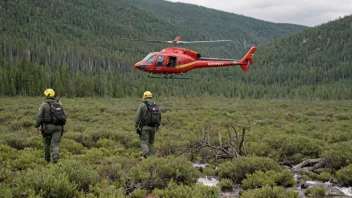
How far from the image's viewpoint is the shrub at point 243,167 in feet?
31.7

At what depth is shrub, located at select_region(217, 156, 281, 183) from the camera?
9.65m

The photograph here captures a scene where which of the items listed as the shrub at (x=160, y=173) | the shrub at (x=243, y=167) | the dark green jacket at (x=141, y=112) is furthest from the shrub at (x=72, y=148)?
the shrub at (x=243, y=167)

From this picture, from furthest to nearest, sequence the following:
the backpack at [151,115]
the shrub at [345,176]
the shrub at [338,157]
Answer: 1. the backpack at [151,115]
2. the shrub at [338,157]
3. the shrub at [345,176]

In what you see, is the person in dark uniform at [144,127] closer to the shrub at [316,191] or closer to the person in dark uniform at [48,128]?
the person in dark uniform at [48,128]

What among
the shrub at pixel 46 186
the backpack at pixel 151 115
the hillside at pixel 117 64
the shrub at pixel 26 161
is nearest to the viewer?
the shrub at pixel 46 186

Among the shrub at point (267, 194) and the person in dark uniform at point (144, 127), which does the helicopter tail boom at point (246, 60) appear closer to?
the person in dark uniform at point (144, 127)

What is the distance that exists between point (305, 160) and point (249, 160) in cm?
315

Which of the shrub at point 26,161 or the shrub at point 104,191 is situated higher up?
the shrub at point 104,191

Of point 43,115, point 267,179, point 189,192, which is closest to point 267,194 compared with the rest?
point 267,179

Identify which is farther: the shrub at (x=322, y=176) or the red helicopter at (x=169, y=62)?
the red helicopter at (x=169, y=62)

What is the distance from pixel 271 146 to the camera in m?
13.8

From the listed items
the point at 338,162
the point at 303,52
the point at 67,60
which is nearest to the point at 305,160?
the point at 338,162

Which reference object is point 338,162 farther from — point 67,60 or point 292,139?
point 67,60

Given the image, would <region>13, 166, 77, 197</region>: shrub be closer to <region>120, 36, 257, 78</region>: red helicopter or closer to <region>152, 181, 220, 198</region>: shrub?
<region>152, 181, 220, 198</region>: shrub
